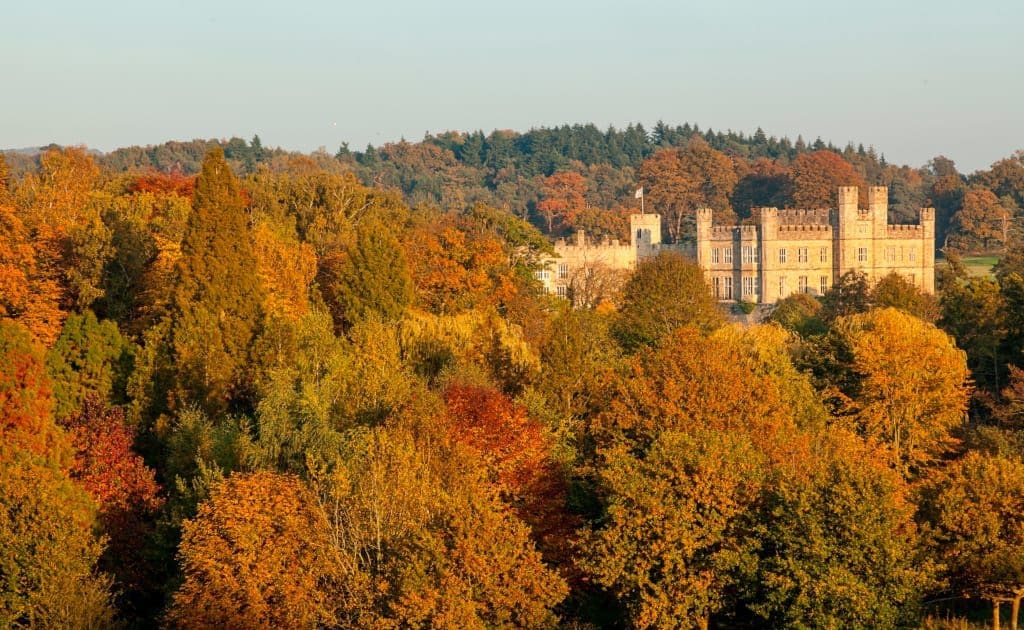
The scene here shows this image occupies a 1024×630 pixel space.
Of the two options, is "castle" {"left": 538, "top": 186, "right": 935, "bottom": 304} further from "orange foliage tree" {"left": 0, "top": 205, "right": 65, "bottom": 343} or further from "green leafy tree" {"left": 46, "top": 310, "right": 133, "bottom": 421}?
"green leafy tree" {"left": 46, "top": 310, "right": 133, "bottom": 421}

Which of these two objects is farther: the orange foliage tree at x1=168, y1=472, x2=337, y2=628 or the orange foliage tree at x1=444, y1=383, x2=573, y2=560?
the orange foliage tree at x1=444, y1=383, x2=573, y2=560

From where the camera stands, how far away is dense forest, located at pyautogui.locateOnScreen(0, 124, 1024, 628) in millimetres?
25516

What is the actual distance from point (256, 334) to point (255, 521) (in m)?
10.2

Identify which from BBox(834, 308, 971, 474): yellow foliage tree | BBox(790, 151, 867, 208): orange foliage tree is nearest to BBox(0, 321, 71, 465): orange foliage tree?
BBox(834, 308, 971, 474): yellow foliage tree

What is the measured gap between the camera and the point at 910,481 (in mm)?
33094

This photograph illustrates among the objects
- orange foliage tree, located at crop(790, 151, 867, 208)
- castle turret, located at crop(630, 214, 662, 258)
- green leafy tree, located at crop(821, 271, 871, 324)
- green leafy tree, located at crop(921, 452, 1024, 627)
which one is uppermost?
orange foliage tree, located at crop(790, 151, 867, 208)

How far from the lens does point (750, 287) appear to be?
65000 mm

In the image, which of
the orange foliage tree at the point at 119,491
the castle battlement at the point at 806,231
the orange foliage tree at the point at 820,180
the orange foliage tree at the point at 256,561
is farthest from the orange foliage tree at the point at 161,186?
the orange foliage tree at the point at 820,180

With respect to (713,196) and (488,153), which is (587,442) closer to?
(713,196)

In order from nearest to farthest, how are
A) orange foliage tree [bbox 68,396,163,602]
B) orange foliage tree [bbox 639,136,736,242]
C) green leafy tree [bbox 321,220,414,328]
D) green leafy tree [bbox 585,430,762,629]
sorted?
green leafy tree [bbox 585,430,762,629]
orange foliage tree [bbox 68,396,163,602]
green leafy tree [bbox 321,220,414,328]
orange foliage tree [bbox 639,136,736,242]

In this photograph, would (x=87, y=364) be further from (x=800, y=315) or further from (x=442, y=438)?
→ (x=800, y=315)

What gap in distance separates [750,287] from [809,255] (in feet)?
9.84

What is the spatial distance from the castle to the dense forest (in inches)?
645

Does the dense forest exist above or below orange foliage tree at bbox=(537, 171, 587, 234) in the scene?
below
